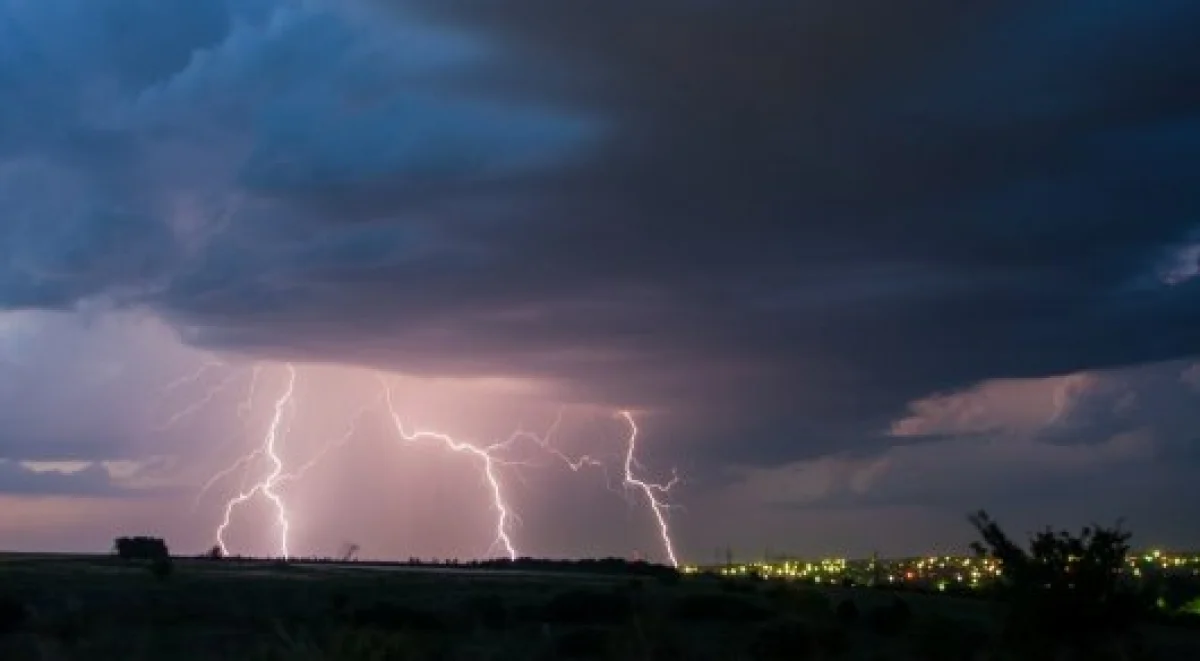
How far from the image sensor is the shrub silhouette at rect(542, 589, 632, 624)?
62688mm

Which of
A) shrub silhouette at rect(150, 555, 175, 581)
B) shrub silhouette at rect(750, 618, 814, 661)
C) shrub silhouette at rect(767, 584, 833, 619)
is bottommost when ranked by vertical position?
shrub silhouette at rect(750, 618, 814, 661)

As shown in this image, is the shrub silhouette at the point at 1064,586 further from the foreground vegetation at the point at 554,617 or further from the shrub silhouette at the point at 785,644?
the shrub silhouette at the point at 785,644

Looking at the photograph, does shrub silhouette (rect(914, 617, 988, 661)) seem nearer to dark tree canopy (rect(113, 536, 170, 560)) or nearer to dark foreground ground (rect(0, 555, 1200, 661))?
dark foreground ground (rect(0, 555, 1200, 661))

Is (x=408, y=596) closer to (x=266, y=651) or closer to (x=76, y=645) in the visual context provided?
(x=76, y=645)

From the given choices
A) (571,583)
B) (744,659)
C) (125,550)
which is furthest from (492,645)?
(125,550)

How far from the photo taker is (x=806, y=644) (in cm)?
4678

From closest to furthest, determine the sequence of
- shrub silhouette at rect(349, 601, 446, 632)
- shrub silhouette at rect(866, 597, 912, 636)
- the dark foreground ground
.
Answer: the dark foreground ground
shrub silhouette at rect(349, 601, 446, 632)
shrub silhouette at rect(866, 597, 912, 636)

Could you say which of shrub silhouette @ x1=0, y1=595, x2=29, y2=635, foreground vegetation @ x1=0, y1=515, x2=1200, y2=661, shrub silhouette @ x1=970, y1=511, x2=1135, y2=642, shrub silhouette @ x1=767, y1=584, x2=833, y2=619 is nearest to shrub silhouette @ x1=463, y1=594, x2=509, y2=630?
foreground vegetation @ x1=0, y1=515, x2=1200, y2=661

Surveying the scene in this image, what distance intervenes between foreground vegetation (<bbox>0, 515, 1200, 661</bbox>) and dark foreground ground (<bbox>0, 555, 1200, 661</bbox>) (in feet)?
0.44

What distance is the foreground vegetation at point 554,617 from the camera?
35375mm

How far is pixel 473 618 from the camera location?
198ft

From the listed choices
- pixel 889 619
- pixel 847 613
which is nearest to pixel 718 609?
pixel 847 613

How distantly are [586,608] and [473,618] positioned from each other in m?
6.31

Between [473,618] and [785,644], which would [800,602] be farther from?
[473,618]
